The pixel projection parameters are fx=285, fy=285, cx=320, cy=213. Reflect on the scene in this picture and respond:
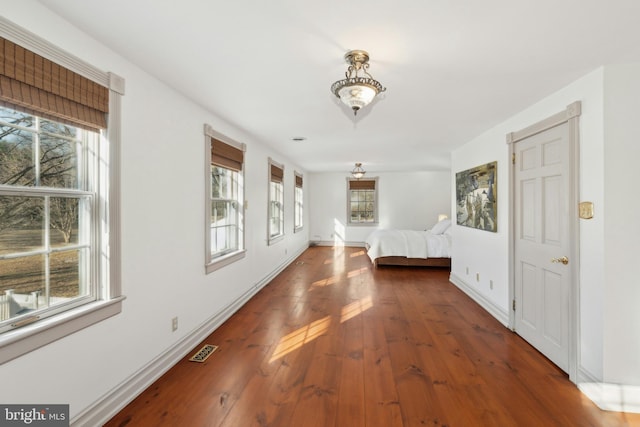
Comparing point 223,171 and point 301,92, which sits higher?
point 301,92

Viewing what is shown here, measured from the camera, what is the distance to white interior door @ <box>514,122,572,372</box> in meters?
2.39

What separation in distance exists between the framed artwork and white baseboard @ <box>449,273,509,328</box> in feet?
3.10

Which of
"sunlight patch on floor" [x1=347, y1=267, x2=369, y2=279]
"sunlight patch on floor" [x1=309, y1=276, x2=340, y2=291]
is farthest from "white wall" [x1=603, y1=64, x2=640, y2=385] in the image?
"sunlight patch on floor" [x1=347, y1=267, x2=369, y2=279]

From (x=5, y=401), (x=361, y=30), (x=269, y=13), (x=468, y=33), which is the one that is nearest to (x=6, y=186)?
(x=5, y=401)

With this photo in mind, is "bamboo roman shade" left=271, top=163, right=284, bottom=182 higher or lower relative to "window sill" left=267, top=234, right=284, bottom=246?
higher

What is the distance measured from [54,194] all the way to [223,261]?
75.7 inches

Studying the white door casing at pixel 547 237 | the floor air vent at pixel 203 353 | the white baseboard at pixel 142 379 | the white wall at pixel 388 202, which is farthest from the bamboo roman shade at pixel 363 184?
the floor air vent at pixel 203 353

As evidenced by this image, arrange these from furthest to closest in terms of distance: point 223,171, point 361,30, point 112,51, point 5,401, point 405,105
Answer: point 223,171 → point 405,105 → point 112,51 → point 361,30 → point 5,401

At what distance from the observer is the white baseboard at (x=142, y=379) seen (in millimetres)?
1750

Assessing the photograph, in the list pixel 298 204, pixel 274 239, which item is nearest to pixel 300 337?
pixel 274 239

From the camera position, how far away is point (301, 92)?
2.59 metres

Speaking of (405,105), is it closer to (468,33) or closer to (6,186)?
(468,33)

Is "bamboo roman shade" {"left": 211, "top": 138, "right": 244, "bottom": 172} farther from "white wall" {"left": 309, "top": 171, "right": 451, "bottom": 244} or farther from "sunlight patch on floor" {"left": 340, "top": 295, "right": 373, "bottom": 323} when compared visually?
"white wall" {"left": 309, "top": 171, "right": 451, "bottom": 244}

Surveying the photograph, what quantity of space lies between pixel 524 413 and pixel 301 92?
117 inches
